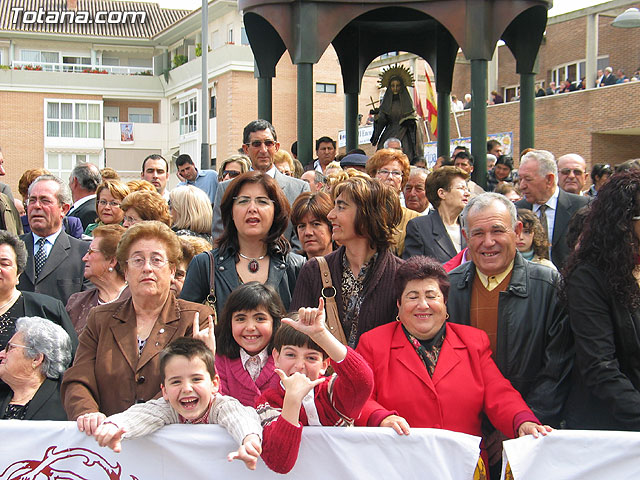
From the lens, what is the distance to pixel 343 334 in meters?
4.46

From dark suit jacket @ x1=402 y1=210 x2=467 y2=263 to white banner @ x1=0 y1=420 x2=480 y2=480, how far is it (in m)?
2.41

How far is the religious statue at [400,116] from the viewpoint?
1277cm

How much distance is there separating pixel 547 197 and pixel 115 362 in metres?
4.47

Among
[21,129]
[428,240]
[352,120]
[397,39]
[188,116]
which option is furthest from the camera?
[21,129]

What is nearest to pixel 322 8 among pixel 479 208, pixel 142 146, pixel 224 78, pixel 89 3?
pixel 479 208

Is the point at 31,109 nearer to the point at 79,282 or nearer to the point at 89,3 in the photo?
the point at 89,3

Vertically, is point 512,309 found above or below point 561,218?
below

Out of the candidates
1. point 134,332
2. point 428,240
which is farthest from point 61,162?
point 134,332

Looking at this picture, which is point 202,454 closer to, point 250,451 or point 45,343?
point 250,451

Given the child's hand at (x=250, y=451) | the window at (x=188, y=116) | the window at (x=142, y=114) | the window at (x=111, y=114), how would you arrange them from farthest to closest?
the window at (x=142, y=114)
the window at (x=111, y=114)
the window at (x=188, y=116)
the child's hand at (x=250, y=451)

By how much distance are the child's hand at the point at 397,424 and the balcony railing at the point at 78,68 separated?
165 ft

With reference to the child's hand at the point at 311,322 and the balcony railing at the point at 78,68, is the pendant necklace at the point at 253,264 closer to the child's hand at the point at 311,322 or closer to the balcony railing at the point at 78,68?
the child's hand at the point at 311,322

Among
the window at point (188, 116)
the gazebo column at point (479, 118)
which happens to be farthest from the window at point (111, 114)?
the gazebo column at point (479, 118)

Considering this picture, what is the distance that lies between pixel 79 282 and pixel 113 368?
2.55 m
